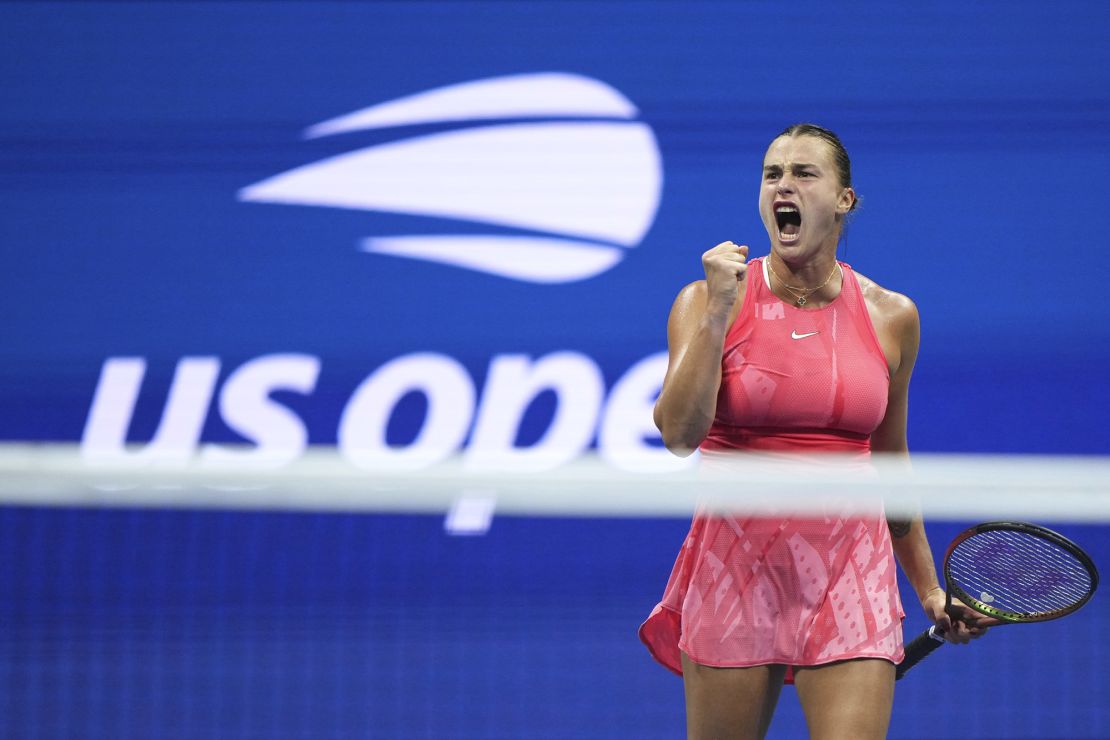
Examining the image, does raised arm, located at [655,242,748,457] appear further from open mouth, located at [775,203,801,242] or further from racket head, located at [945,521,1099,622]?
racket head, located at [945,521,1099,622]

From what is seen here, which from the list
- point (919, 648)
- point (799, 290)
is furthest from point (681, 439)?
point (919, 648)

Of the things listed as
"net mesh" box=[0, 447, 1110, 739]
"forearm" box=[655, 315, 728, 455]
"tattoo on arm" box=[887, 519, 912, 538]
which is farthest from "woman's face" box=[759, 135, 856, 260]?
"net mesh" box=[0, 447, 1110, 739]

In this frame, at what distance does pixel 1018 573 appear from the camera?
7.66 ft

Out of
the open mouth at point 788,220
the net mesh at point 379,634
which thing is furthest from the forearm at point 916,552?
the net mesh at point 379,634

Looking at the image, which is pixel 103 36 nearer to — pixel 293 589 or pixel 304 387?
pixel 304 387

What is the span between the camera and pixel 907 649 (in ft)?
7.79

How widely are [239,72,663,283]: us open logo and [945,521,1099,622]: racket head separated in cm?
215

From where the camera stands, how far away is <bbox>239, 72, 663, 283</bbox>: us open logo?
4316 millimetres

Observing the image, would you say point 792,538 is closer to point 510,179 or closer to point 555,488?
point 555,488

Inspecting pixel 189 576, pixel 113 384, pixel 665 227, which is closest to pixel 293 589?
pixel 189 576

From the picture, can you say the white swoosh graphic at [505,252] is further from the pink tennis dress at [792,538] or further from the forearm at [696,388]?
the forearm at [696,388]

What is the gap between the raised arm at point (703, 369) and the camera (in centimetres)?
197

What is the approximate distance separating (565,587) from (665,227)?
3.90 ft

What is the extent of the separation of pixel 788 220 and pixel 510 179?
2.24 m
